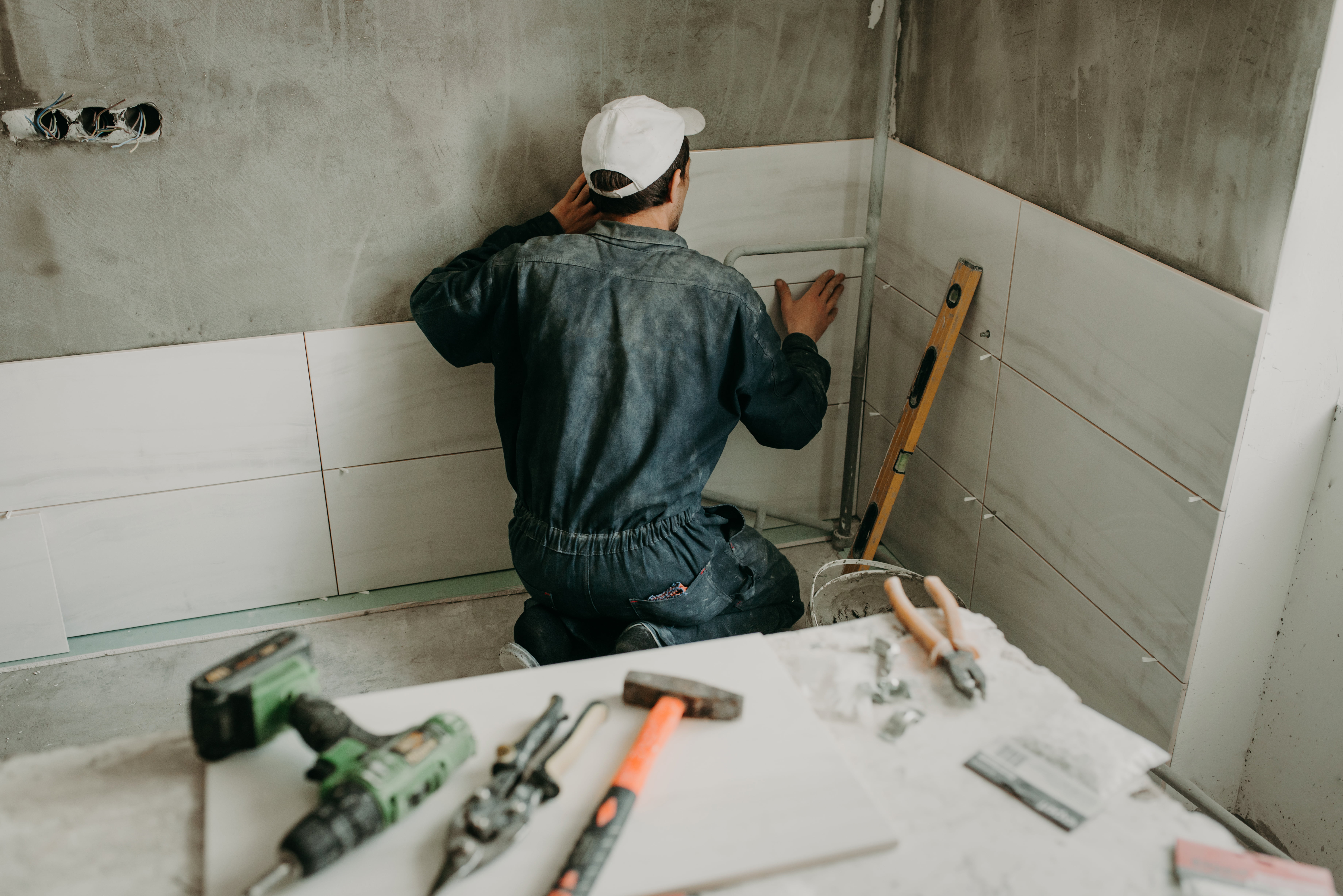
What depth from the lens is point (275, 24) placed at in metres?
2.02

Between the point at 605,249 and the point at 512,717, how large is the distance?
966 mm

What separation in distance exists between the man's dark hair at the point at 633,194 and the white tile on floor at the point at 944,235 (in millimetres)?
641

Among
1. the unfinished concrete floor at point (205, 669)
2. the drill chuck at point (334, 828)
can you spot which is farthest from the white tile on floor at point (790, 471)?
the drill chuck at point (334, 828)

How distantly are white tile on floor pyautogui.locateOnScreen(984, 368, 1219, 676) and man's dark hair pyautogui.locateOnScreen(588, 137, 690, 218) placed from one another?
803 mm

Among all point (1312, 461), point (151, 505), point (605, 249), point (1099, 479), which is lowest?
point (151, 505)

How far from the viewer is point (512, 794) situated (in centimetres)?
104

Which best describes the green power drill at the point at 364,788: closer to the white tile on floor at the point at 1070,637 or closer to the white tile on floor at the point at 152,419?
the white tile on floor at the point at 1070,637

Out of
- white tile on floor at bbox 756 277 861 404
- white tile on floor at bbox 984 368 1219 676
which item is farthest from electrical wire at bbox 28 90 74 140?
white tile on floor at bbox 984 368 1219 676

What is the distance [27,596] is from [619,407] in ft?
5.01

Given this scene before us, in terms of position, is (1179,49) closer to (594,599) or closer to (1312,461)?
(1312,461)

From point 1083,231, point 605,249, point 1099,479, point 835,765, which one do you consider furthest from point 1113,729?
point 605,249

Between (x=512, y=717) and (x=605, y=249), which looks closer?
(x=512, y=717)

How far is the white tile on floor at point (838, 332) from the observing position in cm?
258

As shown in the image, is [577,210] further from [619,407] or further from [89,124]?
[89,124]
